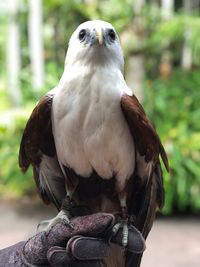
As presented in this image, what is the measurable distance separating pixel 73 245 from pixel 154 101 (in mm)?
4742

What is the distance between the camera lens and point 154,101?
620 cm

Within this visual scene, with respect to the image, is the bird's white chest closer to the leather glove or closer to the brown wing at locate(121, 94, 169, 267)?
the brown wing at locate(121, 94, 169, 267)

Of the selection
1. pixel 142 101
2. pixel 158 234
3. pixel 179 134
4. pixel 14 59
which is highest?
pixel 14 59

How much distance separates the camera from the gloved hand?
1.63 meters

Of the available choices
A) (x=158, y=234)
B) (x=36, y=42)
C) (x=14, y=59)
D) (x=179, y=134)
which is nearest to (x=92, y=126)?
(x=158, y=234)

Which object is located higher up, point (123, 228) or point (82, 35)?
point (82, 35)

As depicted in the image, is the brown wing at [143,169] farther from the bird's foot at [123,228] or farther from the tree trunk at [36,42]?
the tree trunk at [36,42]

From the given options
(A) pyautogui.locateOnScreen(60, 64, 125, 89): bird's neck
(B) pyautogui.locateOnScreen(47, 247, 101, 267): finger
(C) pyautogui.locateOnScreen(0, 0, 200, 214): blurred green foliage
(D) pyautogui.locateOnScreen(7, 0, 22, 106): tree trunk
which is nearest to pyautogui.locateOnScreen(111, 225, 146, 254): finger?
(B) pyautogui.locateOnScreen(47, 247, 101, 267): finger

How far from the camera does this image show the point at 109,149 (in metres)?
1.68

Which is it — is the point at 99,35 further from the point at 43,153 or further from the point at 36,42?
the point at 36,42

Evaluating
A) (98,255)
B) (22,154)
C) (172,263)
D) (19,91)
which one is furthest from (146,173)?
Answer: (19,91)

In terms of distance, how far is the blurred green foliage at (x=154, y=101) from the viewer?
5.62m

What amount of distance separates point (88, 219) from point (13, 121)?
4545mm

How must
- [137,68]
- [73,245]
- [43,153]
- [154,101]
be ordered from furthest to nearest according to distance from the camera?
[137,68], [154,101], [43,153], [73,245]
